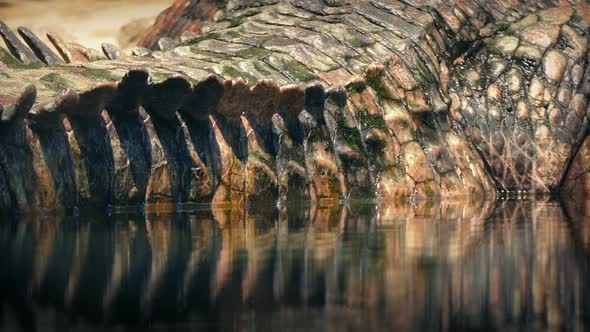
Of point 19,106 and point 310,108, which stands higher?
point 310,108

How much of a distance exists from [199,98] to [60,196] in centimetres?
247

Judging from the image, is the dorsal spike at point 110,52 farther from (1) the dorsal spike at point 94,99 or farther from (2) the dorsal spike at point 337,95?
(1) the dorsal spike at point 94,99

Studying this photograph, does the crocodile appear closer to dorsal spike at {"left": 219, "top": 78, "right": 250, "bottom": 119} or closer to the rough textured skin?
dorsal spike at {"left": 219, "top": 78, "right": 250, "bottom": 119}

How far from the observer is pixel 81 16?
2895 centimetres

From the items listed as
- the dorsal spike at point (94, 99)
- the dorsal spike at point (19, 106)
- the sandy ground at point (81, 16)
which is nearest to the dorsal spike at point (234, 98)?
the dorsal spike at point (94, 99)

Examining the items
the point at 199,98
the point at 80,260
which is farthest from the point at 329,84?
the point at 80,260

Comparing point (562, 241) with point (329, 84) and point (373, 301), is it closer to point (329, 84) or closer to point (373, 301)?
point (373, 301)

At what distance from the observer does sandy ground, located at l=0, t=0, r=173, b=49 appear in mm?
27672

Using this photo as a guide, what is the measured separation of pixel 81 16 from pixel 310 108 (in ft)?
44.5

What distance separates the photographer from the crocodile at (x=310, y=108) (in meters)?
13.5

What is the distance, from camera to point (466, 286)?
20.5 feet

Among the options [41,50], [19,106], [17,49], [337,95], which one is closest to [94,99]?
[19,106]

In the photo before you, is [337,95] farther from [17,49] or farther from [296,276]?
[296,276]

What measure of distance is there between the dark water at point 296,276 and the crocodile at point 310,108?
2.54 meters
